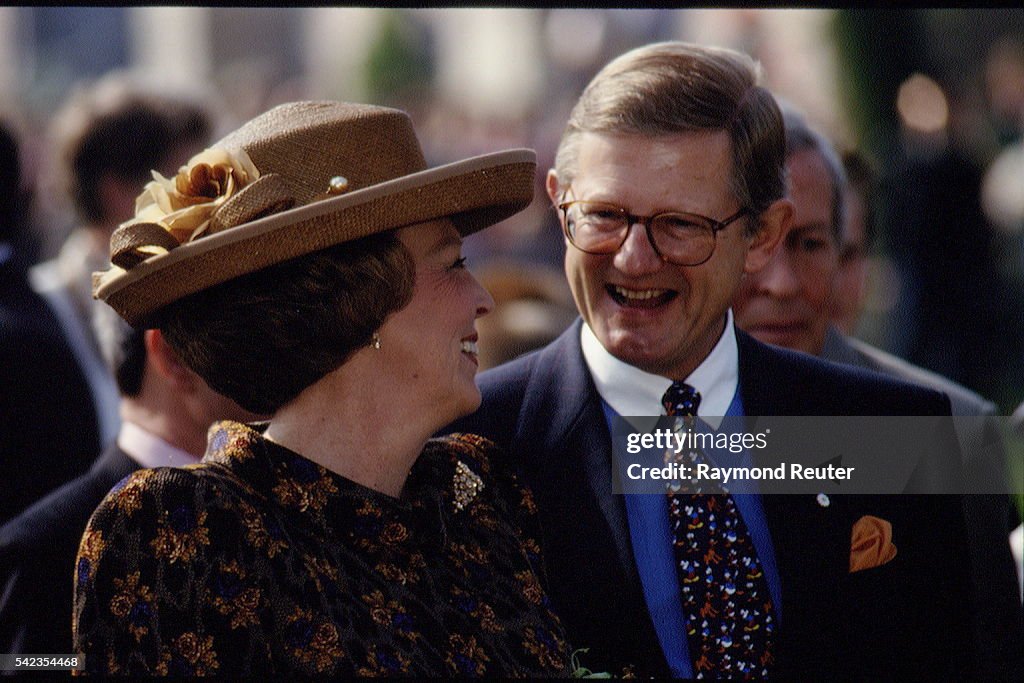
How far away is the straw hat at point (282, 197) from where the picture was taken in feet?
7.13

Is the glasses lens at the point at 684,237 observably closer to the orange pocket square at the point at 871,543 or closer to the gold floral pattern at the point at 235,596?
the orange pocket square at the point at 871,543

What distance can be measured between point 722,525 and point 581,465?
11.2 inches

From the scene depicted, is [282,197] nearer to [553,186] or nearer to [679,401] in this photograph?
[553,186]

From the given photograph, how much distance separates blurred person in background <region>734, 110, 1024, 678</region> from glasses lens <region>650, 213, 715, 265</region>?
1.49 feet

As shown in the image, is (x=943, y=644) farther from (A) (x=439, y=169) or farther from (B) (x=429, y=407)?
(A) (x=439, y=169)

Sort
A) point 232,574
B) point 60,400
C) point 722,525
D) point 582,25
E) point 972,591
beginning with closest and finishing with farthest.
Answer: point 232,574
point 722,525
point 972,591
point 582,25
point 60,400

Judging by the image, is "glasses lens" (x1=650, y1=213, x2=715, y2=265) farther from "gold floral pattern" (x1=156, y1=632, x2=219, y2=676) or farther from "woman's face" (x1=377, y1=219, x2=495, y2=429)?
"gold floral pattern" (x1=156, y1=632, x2=219, y2=676)

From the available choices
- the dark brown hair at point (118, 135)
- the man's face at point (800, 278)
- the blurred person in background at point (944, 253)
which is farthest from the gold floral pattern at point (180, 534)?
the blurred person in background at point (944, 253)

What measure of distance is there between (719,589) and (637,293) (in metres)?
0.57

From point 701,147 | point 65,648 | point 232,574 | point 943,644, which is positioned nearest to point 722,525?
point 943,644

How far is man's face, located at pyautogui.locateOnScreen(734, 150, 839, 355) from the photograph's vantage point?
3322mm

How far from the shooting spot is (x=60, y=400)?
11.8 ft

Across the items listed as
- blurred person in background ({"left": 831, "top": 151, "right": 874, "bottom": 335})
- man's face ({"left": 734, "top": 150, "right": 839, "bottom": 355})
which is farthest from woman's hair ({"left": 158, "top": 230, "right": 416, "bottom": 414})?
A: blurred person in background ({"left": 831, "top": 151, "right": 874, "bottom": 335})

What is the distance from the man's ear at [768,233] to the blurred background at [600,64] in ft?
1.75
